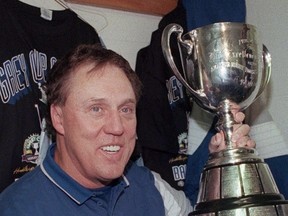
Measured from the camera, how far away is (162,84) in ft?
4.21

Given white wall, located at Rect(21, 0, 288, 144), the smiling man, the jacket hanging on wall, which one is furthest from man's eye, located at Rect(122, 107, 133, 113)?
white wall, located at Rect(21, 0, 288, 144)

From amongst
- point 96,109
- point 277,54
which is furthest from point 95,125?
point 277,54

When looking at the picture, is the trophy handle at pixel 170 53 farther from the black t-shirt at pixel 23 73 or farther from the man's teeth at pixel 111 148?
the black t-shirt at pixel 23 73

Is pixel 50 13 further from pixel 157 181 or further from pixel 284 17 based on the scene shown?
pixel 284 17

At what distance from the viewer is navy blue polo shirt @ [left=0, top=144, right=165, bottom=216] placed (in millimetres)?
887

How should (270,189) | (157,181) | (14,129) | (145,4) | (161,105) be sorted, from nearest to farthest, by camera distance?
(270,189)
(14,129)
(157,181)
(161,105)
(145,4)

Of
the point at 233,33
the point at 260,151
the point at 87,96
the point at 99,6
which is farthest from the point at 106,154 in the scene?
the point at 99,6

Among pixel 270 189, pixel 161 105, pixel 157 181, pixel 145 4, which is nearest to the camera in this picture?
pixel 270 189

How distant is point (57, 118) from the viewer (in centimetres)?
97

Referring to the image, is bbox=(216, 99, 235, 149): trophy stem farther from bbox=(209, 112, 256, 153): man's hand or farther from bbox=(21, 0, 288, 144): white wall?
bbox=(21, 0, 288, 144): white wall

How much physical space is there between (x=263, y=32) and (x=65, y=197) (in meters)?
0.80

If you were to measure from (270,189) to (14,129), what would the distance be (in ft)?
1.74

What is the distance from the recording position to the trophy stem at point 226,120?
0.92 m

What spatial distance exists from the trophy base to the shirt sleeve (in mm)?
197
